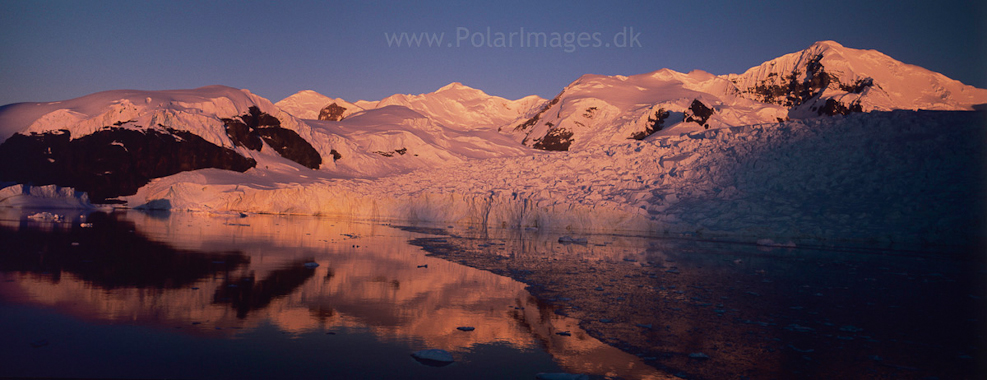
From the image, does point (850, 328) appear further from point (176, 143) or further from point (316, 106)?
point (316, 106)

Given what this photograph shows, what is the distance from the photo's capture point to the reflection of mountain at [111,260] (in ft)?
26.5

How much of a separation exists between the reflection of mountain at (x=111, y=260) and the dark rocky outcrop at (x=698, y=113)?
52.2 m

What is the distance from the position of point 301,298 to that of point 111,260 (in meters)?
5.26

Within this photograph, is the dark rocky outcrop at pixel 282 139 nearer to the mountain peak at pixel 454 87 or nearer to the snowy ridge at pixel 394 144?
the snowy ridge at pixel 394 144

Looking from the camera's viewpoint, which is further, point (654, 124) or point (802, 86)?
point (802, 86)

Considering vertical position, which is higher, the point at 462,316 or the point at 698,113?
the point at 698,113

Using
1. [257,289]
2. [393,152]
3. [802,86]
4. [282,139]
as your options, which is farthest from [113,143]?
[802,86]

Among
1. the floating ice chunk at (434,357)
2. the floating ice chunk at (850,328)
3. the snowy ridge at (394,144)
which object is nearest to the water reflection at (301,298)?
the floating ice chunk at (434,357)

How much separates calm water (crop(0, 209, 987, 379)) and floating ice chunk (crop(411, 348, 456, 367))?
11 cm

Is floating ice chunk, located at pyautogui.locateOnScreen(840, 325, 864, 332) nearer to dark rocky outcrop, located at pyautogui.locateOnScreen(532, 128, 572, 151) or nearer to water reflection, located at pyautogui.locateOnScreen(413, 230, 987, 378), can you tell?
water reflection, located at pyautogui.locateOnScreen(413, 230, 987, 378)

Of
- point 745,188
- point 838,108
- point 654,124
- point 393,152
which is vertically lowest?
point 745,188

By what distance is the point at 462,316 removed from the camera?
664cm

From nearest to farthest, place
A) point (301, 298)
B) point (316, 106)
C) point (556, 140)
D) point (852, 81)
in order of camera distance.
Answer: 1. point (301, 298)
2. point (556, 140)
3. point (852, 81)
4. point (316, 106)

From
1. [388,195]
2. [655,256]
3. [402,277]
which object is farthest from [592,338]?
[388,195]
